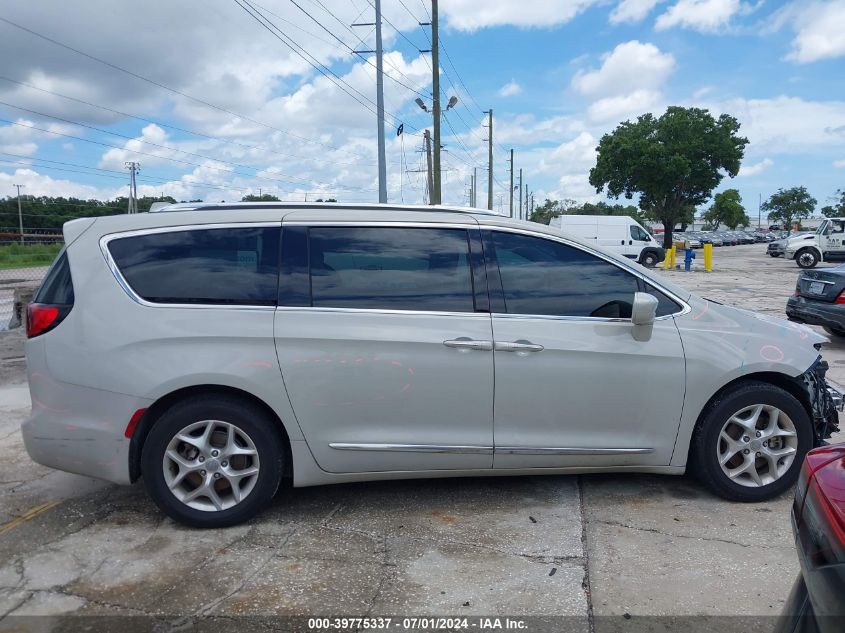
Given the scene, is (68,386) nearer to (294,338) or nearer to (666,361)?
(294,338)

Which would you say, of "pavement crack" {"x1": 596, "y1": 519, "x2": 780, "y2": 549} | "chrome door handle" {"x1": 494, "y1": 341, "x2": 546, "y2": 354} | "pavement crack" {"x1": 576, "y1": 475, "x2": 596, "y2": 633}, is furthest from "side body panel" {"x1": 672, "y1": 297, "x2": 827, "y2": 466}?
"chrome door handle" {"x1": 494, "y1": 341, "x2": 546, "y2": 354}

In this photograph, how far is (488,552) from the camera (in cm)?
350

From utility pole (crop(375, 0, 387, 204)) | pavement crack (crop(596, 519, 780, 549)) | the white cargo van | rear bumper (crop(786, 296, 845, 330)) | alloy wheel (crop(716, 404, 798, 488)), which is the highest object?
utility pole (crop(375, 0, 387, 204))

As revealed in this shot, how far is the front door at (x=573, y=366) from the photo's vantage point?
384 centimetres

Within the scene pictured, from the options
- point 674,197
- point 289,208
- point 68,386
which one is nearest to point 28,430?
point 68,386

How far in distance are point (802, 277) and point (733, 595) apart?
27.1 feet

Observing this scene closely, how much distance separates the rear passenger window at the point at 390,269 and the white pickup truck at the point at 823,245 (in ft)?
95.8

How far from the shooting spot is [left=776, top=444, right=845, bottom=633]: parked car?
58.3 inches

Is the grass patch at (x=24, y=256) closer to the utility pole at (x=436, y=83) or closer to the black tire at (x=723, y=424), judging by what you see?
the utility pole at (x=436, y=83)

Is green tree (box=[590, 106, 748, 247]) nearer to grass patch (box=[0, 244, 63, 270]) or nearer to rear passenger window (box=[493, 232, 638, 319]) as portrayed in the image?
grass patch (box=[0, 244, 63, 270])

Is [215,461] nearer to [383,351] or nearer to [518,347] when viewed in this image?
[383,351]

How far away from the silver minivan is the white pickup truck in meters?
28.2

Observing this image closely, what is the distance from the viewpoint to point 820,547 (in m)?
1.58

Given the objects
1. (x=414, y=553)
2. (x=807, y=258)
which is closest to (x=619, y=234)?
(x=807, y=258)
